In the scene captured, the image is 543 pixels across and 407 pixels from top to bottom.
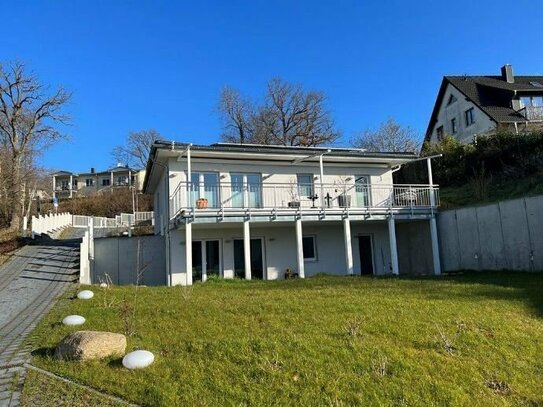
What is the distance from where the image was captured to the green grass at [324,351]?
4.78 metres

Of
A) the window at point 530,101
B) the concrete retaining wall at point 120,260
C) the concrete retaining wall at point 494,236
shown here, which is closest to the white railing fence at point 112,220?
the concrete retaining wall at point 120,260

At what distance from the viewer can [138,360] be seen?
17.6 feet

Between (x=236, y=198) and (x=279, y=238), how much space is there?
2497mm

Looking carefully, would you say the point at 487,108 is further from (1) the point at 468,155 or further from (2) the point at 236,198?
(2) the point at 236,198

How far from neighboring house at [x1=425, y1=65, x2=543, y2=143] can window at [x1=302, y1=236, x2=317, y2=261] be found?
18.8 m

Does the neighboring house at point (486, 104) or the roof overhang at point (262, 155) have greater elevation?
the neighboring house at point (486, 104)

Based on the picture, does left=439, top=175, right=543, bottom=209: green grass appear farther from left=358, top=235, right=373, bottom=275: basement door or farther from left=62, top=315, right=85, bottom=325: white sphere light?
left=62, top=315, right=85, bottom=325: white sphere light

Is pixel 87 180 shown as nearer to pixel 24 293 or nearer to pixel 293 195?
pixel 293 195

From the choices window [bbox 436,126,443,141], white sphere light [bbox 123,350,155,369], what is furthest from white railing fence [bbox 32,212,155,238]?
window [bbox 436,126,443,141]

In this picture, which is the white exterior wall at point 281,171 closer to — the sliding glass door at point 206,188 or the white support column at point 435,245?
the sliding glass door at point 206,188

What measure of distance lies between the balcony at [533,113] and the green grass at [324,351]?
1095 inches

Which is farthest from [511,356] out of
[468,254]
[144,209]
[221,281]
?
[144,209]

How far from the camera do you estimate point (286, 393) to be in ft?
15.4

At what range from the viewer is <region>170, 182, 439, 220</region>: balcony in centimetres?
1609
